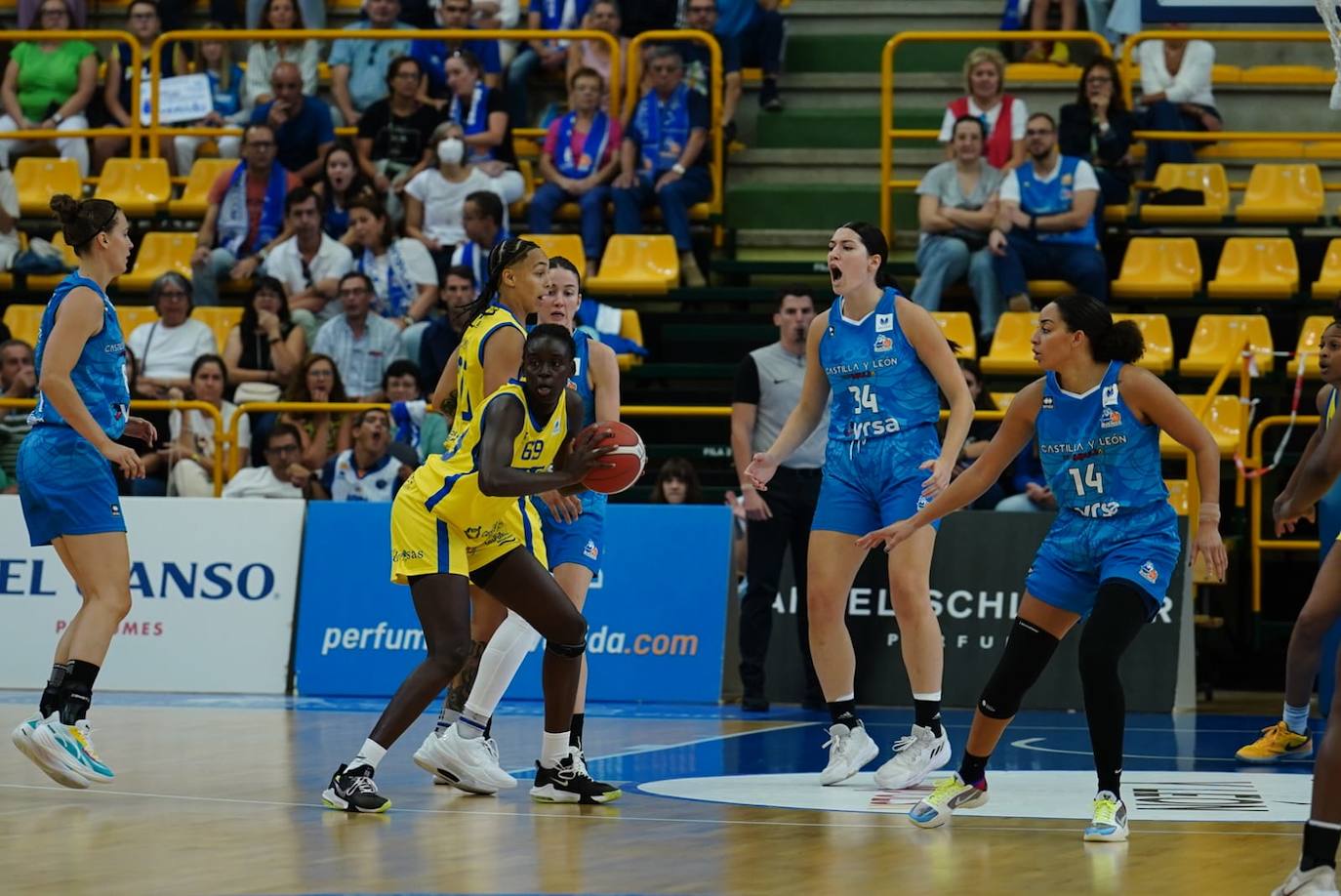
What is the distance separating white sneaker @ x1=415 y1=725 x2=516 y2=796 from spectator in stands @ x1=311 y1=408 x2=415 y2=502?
16.9 ft

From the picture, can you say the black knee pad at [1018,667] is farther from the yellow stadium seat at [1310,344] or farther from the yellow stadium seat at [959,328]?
the yellow stadium seat at [959,328]

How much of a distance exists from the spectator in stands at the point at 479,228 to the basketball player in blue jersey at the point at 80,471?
6.59 metres

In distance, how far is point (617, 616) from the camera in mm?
11992

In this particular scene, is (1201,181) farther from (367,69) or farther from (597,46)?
(367,69)

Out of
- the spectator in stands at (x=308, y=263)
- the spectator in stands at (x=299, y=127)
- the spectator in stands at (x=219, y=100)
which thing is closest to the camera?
the spectator in stands at (x=308, y=263)

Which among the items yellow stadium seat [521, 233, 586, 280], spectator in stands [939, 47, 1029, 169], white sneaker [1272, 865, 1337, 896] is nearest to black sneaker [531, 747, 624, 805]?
white sneaker [1272, 865, 1337, 896]

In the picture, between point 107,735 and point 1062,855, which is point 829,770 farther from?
point 107,735

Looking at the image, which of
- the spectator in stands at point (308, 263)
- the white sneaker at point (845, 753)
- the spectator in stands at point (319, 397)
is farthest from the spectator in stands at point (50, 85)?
the white sneaker at point (845, 753)

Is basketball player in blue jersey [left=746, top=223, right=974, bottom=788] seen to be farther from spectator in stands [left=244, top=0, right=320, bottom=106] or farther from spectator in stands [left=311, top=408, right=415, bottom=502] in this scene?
spectator in stands [left=244, top=0, right=320, bottom=106]

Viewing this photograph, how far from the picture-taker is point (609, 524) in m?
12.1

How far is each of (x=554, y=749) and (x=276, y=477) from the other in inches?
238

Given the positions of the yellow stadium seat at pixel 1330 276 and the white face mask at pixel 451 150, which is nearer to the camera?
the yellow stadium seat at pixel 1330 276

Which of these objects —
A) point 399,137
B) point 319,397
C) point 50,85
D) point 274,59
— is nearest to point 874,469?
point 319,397

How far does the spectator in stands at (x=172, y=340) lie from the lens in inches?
558
